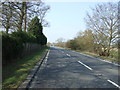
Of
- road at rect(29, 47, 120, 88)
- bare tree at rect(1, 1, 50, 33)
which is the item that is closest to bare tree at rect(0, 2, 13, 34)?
bare tree at rect(1, 1, 50, 33)

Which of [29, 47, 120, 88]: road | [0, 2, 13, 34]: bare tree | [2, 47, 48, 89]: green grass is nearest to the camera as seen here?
[2, 47, 48, 89]: green grass

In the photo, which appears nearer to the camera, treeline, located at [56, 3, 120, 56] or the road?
the road

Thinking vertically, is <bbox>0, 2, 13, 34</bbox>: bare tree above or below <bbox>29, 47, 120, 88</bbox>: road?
above

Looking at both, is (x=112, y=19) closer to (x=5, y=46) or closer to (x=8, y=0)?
(x=8, y=0)

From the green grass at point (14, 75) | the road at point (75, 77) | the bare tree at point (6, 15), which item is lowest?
the road at point (75, 77)

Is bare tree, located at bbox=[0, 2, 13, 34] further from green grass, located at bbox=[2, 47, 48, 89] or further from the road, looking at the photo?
the road

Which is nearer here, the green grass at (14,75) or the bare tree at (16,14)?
the green grass at (14,75)

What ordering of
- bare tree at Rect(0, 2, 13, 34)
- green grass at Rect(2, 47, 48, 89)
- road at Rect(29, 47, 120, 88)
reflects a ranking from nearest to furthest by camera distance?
green grass at Rect(2, 47, 48, 89) < road at Rect(29, 47, 120, 88) < bare tree at Rect(0, 2, 13, 34)

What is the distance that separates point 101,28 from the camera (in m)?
30.1

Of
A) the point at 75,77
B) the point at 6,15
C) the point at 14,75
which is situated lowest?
the point at 75,77

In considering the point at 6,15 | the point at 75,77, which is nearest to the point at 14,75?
the point at 75,77

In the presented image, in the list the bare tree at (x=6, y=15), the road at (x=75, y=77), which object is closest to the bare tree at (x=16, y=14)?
the bare tree at (x=6, y=15)

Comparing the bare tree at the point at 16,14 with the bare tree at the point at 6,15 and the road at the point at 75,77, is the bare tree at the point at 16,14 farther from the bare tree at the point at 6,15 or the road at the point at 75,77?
the road at the point at 75,77

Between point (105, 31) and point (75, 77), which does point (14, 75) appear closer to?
point (75, 77)
